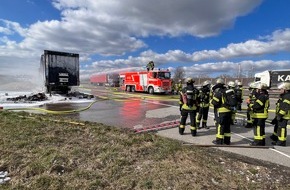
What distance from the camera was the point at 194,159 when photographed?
441cm

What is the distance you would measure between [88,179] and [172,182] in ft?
4.25

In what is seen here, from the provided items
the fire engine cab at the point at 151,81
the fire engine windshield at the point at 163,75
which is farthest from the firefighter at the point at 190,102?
the fire engine windshield at the point at 163,75

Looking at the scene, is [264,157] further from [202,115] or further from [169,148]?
[202,115]

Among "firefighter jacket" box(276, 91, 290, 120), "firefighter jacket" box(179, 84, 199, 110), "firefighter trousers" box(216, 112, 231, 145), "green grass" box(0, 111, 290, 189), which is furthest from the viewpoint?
"firefighter jacket" box(179, 84, 199, 110)

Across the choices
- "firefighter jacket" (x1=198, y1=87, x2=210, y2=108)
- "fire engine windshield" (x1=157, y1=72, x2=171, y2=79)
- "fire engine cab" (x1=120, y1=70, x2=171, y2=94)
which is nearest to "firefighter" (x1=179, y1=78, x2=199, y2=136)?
"firefighter jacket" (x1=198, y1=87, x2=210, y2=108)

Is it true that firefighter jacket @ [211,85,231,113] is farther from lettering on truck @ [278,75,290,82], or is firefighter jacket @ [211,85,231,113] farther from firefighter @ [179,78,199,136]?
lettering on truck @ [278,75,290,82]

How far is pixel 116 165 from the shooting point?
4137mm

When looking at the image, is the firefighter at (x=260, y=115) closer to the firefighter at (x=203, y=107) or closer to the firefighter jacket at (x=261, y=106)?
the firefighter jacket at (x=261, y=106)

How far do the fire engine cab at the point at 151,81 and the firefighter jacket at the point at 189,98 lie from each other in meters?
16.3

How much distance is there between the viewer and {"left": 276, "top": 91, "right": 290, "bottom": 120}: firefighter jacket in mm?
5770

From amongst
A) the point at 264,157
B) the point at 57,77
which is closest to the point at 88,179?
the point at 264,157

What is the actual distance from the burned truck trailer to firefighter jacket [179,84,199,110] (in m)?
12.2

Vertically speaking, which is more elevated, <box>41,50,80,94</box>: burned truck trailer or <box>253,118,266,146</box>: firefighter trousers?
<box>41,50,80,94</box>: burned truck trailer

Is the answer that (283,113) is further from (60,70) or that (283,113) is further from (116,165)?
(60,70)
